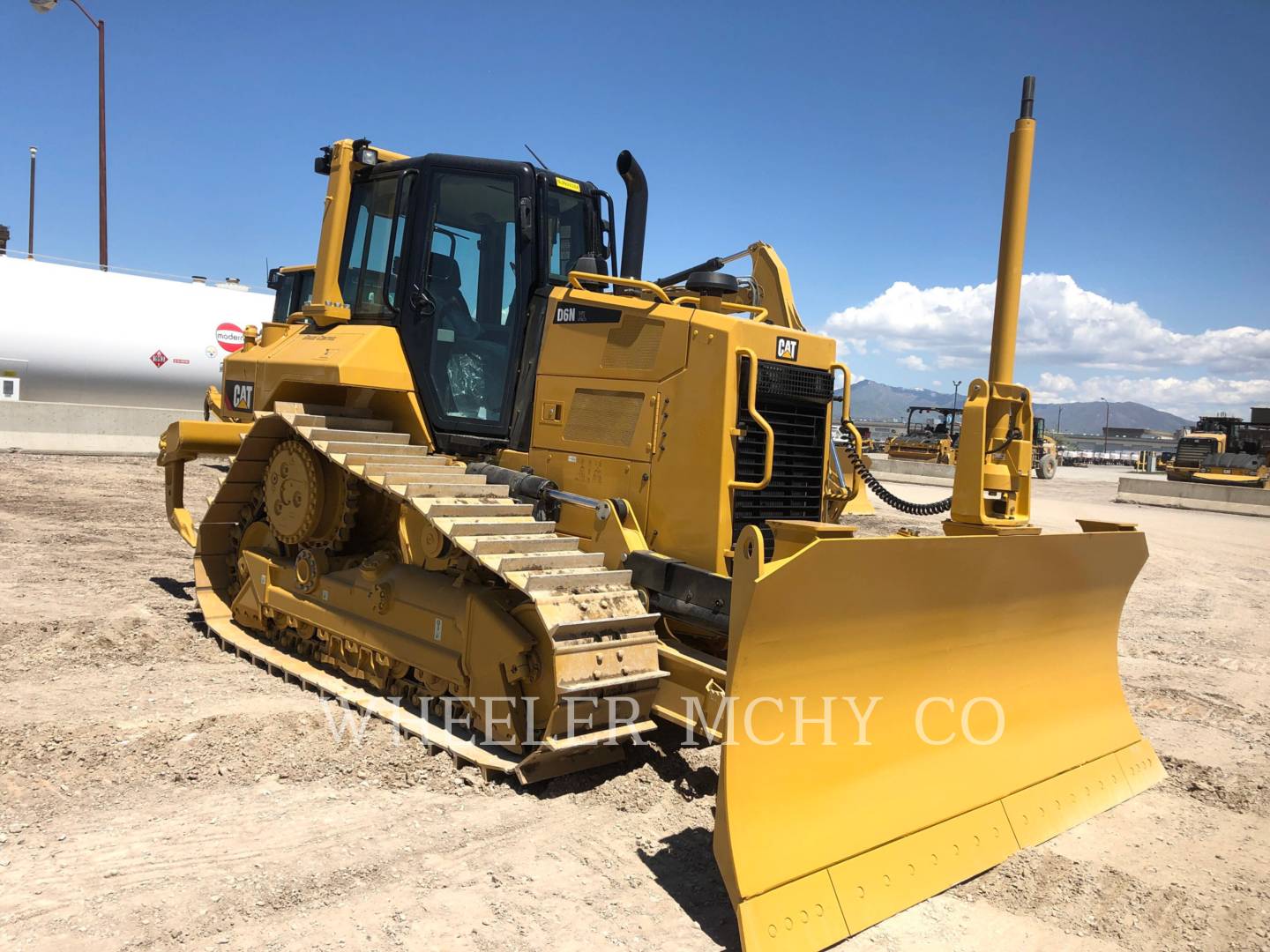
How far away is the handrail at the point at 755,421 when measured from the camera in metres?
4.67

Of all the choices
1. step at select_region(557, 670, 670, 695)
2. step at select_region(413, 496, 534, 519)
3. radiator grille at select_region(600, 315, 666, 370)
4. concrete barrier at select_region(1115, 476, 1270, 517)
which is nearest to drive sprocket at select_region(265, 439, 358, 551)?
step at select_region(413, 496, 534, 519)

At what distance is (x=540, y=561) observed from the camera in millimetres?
4492

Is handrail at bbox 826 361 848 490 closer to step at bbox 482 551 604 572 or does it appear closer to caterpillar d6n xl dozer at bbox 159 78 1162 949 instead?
caterpillar d6n xl dozer at bbox 159 78 1162 949

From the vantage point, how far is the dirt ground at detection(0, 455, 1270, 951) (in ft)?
10.7

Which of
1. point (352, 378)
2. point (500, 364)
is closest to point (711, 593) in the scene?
point (500, 364)

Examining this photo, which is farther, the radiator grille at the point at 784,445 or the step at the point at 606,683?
the radiator grille at the point at 784,445

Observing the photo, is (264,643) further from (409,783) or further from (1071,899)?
(1071,899)

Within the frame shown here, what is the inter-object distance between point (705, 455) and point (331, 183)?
11.6 ft

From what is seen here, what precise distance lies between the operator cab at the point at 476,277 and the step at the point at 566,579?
1.49m

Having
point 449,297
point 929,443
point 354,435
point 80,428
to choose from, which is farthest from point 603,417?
point 929,443

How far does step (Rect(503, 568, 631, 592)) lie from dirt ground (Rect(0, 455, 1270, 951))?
3.11ft

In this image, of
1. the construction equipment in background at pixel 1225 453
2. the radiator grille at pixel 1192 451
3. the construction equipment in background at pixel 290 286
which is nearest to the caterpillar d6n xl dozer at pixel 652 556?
the construction equipment in background at pixel 290 286

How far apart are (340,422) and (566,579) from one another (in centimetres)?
230

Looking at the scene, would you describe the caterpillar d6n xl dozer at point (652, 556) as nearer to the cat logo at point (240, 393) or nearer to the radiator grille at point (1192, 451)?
the cat logo at point (240, 393)
